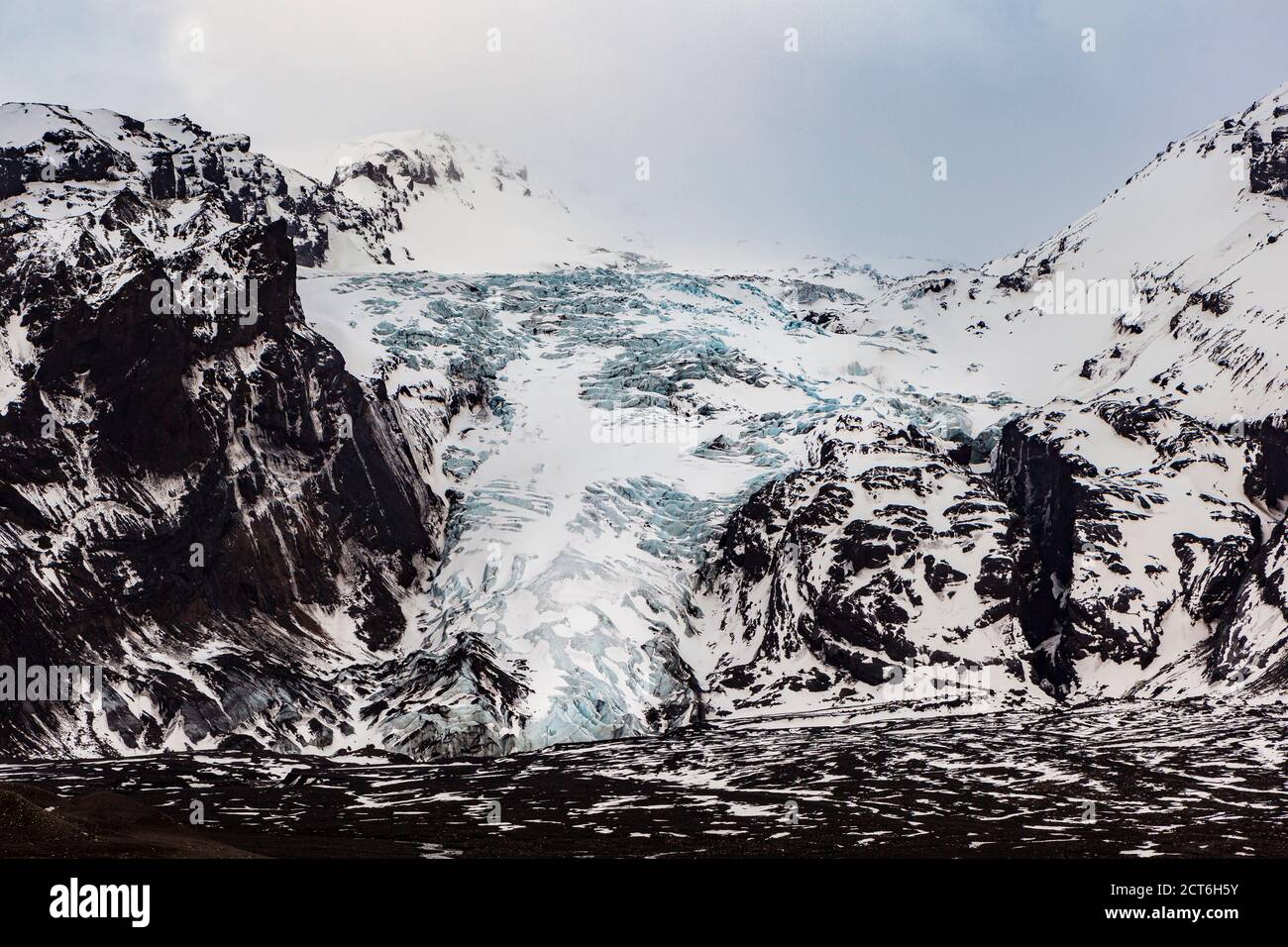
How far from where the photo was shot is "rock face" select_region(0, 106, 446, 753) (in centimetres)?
13938

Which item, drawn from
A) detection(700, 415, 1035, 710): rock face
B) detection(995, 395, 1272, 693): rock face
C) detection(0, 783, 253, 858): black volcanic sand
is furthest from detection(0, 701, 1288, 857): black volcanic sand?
detection(995, 395, 1272, 693): rock face

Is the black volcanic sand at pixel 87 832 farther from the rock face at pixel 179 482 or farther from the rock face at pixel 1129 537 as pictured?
the rock face at pixel 1129 537

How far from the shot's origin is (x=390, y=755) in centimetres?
13762

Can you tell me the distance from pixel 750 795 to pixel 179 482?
7318 centimetres

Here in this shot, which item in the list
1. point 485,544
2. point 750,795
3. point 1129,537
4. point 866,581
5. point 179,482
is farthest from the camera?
point 485,544

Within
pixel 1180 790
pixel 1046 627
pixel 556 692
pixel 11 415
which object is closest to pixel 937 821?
pixel 1180 790

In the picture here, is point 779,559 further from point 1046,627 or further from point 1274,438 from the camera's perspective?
point 1274,438

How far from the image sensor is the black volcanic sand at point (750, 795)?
92062 mm

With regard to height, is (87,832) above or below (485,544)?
below

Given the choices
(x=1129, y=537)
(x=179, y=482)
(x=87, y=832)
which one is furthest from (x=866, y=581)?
(x=87, y=832)

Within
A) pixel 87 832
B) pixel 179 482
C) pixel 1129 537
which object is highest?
pixel 179 482

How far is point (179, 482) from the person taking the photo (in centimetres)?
15825

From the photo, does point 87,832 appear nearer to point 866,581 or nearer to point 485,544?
point 485,544
